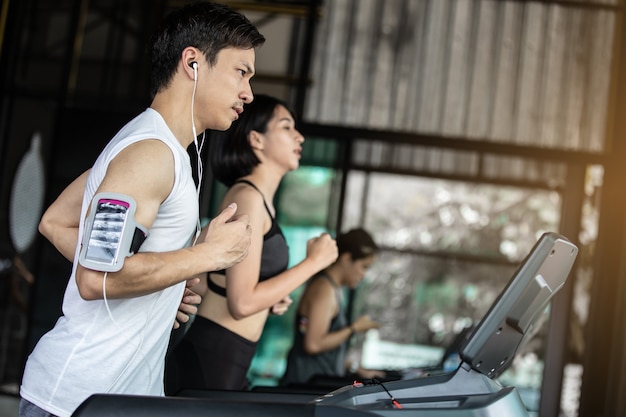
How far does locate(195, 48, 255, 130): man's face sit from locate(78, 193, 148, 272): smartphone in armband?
338 millimetres

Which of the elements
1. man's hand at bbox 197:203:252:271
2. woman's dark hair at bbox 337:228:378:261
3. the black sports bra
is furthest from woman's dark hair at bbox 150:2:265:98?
woman's dark hair at bbox 337:228:378:261

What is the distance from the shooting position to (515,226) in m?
6.51

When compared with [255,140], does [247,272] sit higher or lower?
lower

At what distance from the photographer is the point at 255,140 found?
8.21 feet

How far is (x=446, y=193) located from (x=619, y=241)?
1700mm

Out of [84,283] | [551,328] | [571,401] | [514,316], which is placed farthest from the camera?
[571,401]

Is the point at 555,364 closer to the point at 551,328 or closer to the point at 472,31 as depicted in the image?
the point at 551,328

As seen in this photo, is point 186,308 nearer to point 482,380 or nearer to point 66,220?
point 66,220

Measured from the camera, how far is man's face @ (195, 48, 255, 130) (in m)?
1.58

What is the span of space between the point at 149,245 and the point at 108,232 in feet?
0.55

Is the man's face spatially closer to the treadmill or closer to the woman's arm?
the treadmill

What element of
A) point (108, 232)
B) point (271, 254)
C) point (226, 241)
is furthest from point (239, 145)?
point (108, 232)

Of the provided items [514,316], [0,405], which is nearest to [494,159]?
[0,405]

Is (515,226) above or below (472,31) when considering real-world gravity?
below
